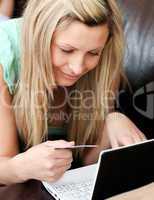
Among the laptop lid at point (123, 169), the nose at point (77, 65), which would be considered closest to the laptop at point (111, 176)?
the laptop lid at point (123, 169)

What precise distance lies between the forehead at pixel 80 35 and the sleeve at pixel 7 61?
0.14 meters

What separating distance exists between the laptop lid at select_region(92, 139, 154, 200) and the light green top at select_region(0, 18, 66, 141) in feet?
1.24

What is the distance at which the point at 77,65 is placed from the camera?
3.18 ft

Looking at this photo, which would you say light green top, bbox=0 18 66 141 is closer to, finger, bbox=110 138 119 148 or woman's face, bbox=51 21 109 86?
woman's face, bbox=51 21 109 86

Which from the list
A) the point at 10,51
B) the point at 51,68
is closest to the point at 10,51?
the point at 10,51

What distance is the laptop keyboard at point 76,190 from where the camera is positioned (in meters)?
0.84

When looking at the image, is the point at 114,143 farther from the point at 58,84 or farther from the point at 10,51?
the point at 10,51

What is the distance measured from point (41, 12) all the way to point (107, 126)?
13.9 inches

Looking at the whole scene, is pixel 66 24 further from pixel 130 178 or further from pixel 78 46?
pixel 130 178

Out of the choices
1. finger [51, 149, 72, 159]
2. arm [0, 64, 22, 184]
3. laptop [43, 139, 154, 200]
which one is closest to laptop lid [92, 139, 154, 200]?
laptop [43, 139, 154, 200]

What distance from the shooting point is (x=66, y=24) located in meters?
0.92

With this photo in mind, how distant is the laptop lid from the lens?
73cm

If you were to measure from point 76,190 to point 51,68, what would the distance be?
0.30 meters

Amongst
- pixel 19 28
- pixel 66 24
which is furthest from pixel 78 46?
pixel 19 28
